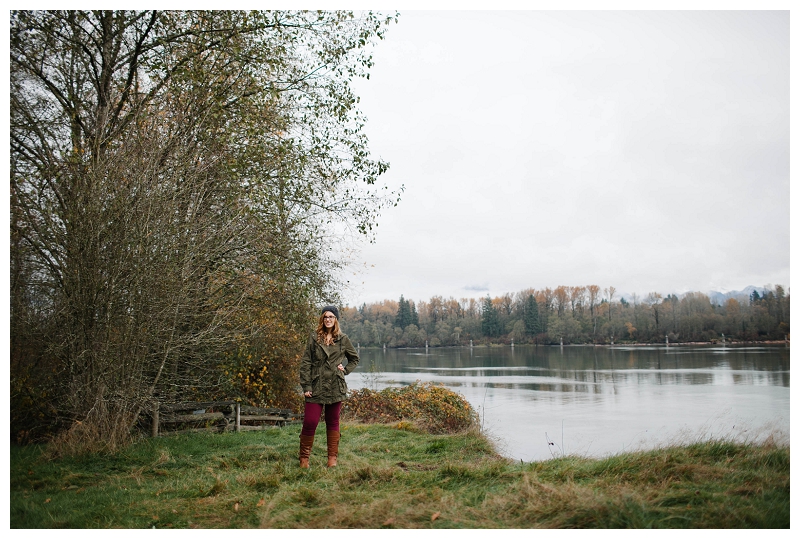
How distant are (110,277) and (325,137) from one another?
183 inches

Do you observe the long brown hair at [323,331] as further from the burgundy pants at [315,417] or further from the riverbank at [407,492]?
the riverbank at [407,492]

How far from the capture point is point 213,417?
923 cm

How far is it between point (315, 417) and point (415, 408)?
24.3 feet

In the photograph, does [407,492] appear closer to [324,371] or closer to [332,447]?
[332,447]

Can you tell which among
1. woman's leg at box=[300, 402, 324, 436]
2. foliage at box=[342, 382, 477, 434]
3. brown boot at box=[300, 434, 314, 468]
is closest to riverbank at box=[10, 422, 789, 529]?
brown boot at box=[300, 434, 314, 468]

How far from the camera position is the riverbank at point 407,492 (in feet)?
12.6

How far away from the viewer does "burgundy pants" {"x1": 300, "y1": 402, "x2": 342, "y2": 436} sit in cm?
609

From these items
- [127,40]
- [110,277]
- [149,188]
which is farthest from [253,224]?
[127,40]

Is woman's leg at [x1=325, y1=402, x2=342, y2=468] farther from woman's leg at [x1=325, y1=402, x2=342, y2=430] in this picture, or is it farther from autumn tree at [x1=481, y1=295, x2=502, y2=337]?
autumn tree at [x1=481, y1=295, x2=502, y2=337]

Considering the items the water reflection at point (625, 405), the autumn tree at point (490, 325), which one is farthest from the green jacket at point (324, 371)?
the autumn tree at point (490, 325)

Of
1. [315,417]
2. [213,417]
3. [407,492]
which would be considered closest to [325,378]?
[315,417]
